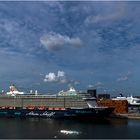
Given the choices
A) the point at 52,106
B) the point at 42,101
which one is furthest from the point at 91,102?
the point at 42,101

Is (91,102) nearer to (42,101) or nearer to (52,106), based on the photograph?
(52,106)

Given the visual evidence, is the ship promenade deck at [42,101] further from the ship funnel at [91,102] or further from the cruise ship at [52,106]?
the ship funnel at [91,102]

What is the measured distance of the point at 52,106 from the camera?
7125cm

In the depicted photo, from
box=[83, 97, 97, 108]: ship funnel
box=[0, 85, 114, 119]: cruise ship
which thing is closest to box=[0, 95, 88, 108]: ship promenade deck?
box=[0, 85, 114, 119]: cruise ship

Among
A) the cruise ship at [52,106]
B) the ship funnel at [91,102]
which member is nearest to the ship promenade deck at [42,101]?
the cruise ship at [52,106]

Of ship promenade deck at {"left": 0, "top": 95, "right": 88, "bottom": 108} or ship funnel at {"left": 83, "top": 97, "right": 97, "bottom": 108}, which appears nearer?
ship funnel at {"left": 83, "top": 97, "right": 97, "bottom": 108}

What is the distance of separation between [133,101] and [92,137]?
83.8 m

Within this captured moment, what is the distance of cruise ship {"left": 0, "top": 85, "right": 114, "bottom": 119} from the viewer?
216 ft

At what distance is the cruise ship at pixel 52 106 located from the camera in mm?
65750

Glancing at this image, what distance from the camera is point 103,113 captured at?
6525cm

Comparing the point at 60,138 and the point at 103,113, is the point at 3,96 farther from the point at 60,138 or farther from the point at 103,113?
the point at 60,138

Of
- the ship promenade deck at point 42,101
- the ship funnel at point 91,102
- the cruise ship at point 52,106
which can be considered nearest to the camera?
the cruise ship at point 52,106

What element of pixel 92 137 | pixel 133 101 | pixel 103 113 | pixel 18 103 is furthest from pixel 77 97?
pixel 133 101

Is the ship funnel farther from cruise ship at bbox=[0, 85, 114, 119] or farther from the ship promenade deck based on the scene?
the ship promenade deck
